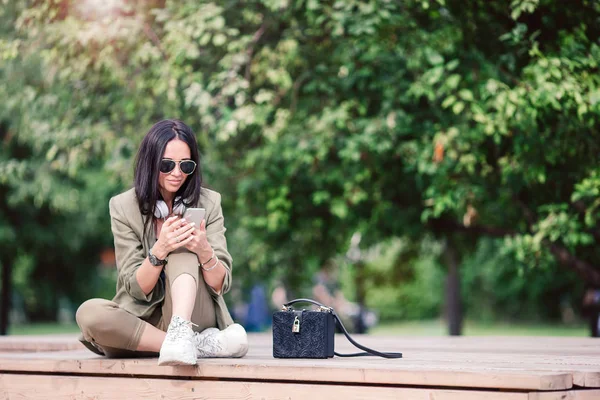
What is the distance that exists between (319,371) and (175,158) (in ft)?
4.23

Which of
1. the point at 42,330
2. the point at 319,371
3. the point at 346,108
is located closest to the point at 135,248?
the point at 319,371

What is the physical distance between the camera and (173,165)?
4.13 m

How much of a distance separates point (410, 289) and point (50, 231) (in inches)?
723

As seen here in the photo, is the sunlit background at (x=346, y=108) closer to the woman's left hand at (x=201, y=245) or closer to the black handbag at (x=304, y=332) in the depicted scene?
the black handbag at (x=304, y=332)

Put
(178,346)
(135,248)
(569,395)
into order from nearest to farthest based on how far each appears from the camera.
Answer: (569,395) → (178,346) → (135,248)

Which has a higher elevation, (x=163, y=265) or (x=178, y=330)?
(x=163, y=265)

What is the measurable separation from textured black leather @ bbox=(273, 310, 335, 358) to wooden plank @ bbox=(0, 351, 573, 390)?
10cm

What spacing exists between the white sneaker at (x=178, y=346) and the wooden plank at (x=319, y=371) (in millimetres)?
126

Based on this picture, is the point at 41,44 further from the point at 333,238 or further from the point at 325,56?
the point at 333,238

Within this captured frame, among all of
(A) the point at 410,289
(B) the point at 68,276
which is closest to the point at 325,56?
(B) the point at 68,276

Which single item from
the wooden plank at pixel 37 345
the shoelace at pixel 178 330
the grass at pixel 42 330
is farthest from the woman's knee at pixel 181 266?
the grass at pixel 42 330

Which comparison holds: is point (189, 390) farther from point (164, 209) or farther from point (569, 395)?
point (569, 395)

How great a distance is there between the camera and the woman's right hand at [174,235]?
12.6 ft

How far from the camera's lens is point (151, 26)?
864cm
